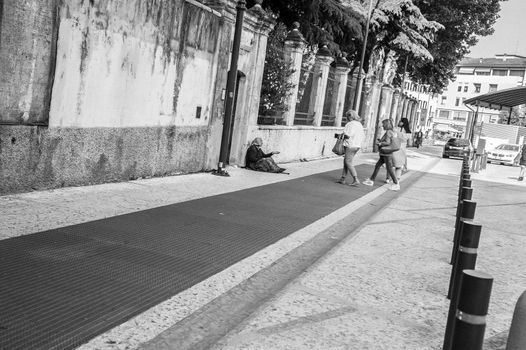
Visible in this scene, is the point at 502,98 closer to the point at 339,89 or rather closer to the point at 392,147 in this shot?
the point at 339,89

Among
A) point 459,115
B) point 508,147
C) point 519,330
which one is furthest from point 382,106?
point 459,115

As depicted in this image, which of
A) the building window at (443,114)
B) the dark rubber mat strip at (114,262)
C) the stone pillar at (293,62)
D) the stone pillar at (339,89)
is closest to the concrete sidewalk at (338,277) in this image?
the dark rubber mat strip at (114,262)

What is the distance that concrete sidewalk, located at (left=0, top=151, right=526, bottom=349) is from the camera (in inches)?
154

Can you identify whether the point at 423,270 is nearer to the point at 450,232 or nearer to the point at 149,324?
the point at 450,232

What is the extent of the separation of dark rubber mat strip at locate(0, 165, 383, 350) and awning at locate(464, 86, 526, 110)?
29.6 meters

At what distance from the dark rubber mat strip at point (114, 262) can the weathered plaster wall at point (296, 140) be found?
7.47 m

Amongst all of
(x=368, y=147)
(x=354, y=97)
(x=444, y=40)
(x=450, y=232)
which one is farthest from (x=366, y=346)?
(x=444, y=40)

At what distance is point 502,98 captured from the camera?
36594 millimetres

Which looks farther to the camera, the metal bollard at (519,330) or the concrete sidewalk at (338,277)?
the concrete sidewalk at (338,277)

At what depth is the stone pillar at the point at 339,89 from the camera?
2262 centimetres

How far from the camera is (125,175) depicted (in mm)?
9406

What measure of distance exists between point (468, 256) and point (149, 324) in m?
2.24

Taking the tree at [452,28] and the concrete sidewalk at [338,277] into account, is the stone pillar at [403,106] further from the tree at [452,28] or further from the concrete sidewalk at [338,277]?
the concrete sidewalk at [338,277]

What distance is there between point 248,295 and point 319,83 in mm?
16071
